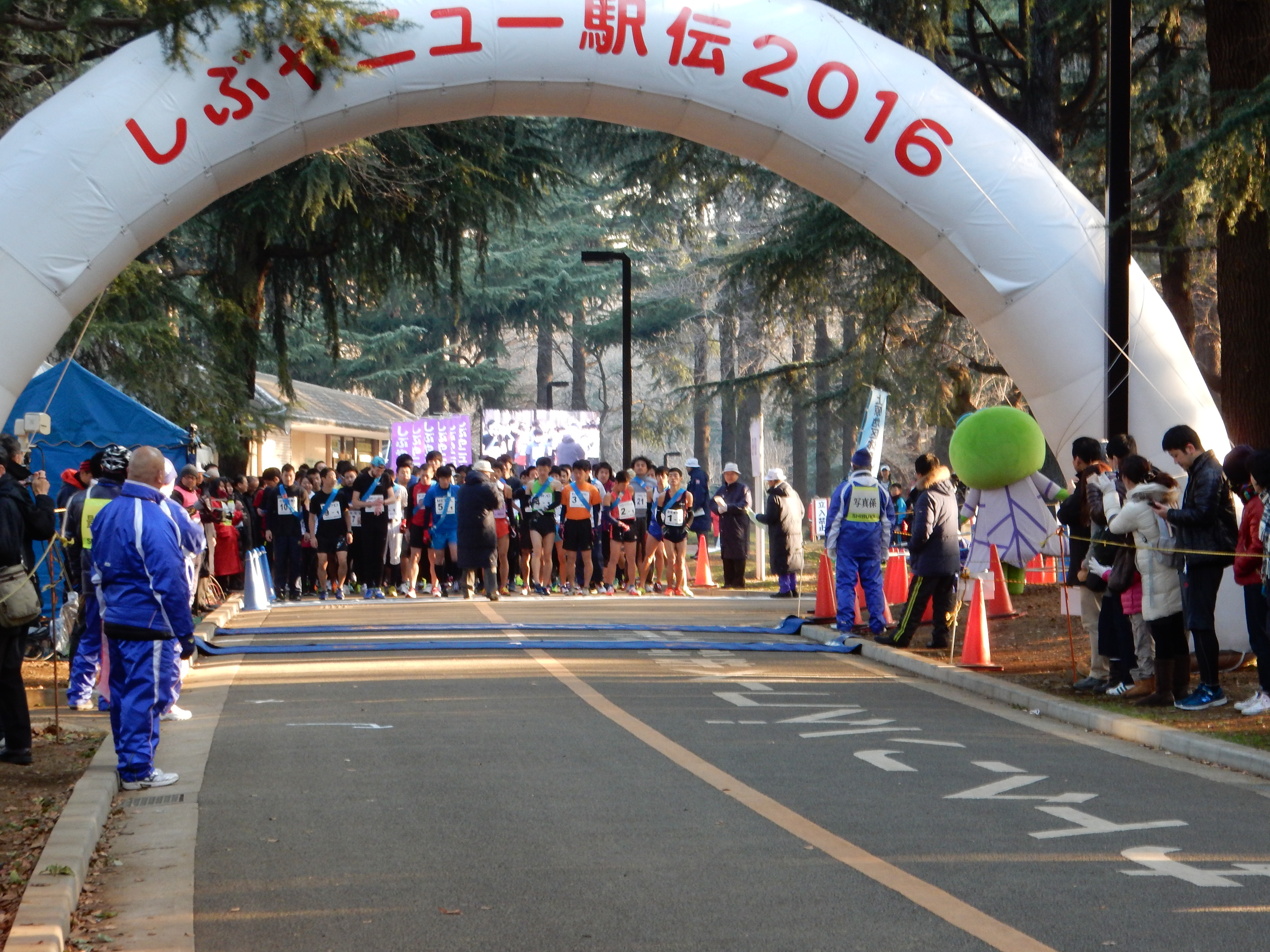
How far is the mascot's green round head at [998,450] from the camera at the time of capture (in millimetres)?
15039

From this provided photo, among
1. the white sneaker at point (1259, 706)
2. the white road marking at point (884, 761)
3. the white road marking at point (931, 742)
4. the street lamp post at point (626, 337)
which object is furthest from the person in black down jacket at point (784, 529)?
the white road marking at point (884, 761)

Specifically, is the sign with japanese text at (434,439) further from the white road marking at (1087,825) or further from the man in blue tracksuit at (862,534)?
the white road marking at (1087,825)

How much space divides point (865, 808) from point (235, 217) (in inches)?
655

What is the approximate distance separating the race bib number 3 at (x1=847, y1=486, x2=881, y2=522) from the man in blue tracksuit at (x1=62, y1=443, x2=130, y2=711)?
7.43 m

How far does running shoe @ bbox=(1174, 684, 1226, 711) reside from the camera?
10.5m

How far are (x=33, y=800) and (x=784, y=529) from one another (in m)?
15.0

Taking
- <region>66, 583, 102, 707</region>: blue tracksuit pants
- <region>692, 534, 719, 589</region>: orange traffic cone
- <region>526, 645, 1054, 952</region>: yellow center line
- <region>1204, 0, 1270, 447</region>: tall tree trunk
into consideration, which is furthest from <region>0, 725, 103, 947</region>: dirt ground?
<region>692, 534, 719, 589</region>: orange traffic cone

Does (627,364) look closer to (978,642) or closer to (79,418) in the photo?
(79,418)

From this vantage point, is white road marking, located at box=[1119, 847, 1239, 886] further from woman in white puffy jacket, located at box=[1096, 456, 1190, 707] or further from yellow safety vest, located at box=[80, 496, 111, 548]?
yellow safety vest, located at box=[80, 496, 111, 548]

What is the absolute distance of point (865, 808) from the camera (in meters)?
A: 7.49

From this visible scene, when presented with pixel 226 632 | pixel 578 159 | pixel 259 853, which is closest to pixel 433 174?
pixel 578 159

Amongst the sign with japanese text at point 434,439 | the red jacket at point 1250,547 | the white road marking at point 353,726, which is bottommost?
the white road marking at point 353,726

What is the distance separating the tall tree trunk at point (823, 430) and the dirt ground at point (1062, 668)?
26.1 m

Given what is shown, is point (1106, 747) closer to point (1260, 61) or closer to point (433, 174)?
point (1260, 61)
